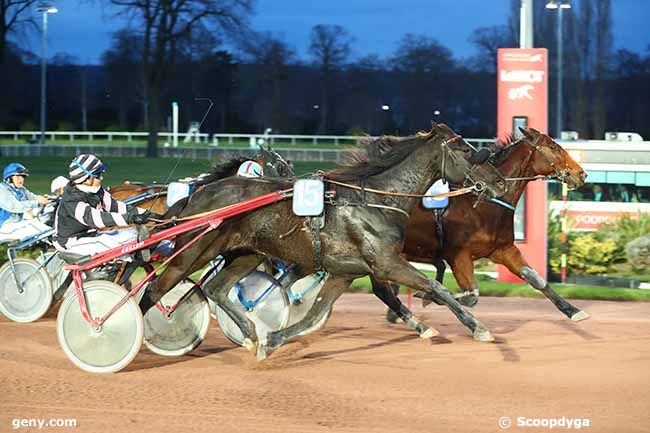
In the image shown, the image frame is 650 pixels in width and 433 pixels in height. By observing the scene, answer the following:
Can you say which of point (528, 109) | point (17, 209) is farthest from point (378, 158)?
point (528, 109)

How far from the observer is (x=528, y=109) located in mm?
12422

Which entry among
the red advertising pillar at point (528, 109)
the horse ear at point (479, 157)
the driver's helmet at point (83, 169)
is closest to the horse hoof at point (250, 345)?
the driver's helmet at point (83, 169)

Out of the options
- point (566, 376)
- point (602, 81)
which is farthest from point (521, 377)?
point (602, 81)

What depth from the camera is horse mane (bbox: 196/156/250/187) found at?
9164mm

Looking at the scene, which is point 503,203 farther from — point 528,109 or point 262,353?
point 528,109

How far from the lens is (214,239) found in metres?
8.00

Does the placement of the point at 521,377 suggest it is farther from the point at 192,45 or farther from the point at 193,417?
the point at 192,45

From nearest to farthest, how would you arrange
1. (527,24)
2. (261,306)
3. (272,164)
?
(261,306) < (272,164) < (527,24)

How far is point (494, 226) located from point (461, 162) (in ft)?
4.58

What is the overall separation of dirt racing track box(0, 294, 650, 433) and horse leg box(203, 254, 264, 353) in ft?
0.67

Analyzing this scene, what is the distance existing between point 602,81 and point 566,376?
3362cm

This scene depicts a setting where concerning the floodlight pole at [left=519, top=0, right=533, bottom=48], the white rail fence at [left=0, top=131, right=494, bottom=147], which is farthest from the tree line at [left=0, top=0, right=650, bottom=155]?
the floodlight pole at [left=519, top=0, right=533, bottom=48]

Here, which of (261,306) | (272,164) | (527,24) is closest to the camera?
(261,306)

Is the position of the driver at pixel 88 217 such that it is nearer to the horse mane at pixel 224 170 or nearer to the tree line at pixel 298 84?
the horse mane at pixel 224 170
